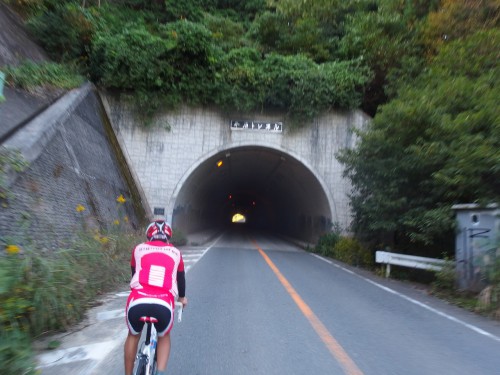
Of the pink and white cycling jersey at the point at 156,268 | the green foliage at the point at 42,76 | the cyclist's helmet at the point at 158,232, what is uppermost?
the green foliage at the point at 42,76

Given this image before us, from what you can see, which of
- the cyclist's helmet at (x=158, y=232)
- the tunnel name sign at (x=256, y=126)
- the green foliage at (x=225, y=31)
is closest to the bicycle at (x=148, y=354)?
the cyclist's helmet at (x=158, y=232)

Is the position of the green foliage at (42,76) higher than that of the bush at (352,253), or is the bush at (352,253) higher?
the green foliage at (42,76)

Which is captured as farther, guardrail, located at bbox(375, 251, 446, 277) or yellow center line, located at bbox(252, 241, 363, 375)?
guardrail, located at bbox(375, 251, 446, 277)

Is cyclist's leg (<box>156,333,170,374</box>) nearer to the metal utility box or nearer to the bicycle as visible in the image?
the bicycle

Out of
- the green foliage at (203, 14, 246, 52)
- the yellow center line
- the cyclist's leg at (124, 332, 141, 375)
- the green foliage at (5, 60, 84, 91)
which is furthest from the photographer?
the green foliage at (203, 14, 246, 52)

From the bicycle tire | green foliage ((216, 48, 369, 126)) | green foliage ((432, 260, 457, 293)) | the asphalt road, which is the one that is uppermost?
green foliage ((216, 48, 369, 126))

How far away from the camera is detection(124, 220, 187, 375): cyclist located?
341 cm

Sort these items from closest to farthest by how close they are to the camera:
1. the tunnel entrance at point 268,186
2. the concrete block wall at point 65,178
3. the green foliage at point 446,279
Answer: the concrete block wall at point 65,178, the green foliage at point 446,279, the tunnel entrance at point 268,186

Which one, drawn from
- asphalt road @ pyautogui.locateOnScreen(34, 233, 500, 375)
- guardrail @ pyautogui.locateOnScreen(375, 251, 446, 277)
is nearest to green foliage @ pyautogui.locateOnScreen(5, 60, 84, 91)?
asphalt road @ pyautogui.locateOnScreen(34, 233, 500, 375)

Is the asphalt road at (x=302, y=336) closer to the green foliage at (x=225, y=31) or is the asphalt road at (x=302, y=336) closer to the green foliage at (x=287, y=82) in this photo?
the green foliage at (x=287, y=82)

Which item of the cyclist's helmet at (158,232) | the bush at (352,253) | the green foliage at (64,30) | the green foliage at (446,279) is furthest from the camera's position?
the green foliage at (64,30)

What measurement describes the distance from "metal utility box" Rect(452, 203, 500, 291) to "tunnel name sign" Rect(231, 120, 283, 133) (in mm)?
11326

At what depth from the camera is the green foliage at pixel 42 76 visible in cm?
1313

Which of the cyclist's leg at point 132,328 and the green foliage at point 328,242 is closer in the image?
the cyclist's leg at point 132,328
